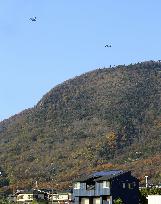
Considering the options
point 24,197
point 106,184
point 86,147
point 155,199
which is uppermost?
point 86,147

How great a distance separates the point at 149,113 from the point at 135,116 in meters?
7.11

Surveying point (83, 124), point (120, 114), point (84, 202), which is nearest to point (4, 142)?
point (83, 124)

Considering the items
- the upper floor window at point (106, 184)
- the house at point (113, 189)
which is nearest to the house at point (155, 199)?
the house at point (113, 189)

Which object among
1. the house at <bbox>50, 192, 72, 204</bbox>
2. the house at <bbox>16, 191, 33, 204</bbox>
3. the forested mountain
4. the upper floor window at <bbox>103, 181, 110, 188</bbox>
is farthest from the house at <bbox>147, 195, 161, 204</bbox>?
the forested mountain

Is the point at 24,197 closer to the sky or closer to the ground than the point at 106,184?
closer to the sky

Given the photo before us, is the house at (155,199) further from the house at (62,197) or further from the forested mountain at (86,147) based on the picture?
the forested mountain at (86,147)

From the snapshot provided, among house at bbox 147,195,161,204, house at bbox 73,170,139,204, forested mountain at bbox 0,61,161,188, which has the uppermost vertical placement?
forested mountain at bbox 0,61,161,188

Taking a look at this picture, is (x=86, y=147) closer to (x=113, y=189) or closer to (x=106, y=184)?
(x=106, y=184)

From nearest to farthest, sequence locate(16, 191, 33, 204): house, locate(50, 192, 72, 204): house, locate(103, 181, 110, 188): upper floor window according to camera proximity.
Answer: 1. locate(103, 181, 110, 188): upper floor window
2. locate(50, 192, 72, 204): house
3. locate(16, 191, 33, 204): house

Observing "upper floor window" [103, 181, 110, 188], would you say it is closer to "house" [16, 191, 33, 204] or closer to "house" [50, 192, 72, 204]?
"house" [50, 192, 72, 204]

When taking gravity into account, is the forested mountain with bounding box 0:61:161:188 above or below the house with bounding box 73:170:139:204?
above

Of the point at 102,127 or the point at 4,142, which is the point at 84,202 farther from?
the point at 4,142

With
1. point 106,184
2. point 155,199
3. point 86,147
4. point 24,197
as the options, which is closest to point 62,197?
point 24,197

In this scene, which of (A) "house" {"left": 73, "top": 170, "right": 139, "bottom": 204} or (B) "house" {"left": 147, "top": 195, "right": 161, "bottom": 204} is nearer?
(B) "house" {"left": 147, "top": 195, "right": 161, "bottom": 204}
